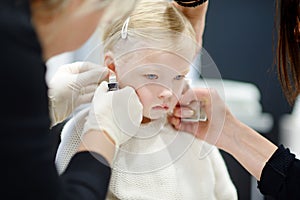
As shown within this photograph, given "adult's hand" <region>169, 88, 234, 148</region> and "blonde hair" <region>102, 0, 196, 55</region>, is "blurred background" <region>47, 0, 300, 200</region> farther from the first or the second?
"blonde hair" <region>102, 0, 196, 55</region>

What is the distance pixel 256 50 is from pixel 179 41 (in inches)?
53.9

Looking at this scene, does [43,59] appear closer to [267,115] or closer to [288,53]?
[288,53]

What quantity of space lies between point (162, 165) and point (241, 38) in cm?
136

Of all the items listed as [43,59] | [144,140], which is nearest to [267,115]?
[144,140]

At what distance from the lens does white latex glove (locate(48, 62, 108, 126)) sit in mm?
891

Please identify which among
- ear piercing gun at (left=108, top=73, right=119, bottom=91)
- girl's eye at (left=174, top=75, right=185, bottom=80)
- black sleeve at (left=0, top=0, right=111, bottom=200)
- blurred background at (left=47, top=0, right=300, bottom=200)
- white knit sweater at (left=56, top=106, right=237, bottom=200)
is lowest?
blurred background at (left=47, top=0, right=300, bottom=200)

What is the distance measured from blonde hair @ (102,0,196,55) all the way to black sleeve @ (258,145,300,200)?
269 millimetres

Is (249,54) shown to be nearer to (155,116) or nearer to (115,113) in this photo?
(155,116)

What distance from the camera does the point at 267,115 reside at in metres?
2.13

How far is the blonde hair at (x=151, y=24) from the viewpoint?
3.01 feet

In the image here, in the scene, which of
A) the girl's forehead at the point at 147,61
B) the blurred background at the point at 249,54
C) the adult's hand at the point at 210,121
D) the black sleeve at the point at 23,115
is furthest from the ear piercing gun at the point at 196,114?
the blurred background at the point at 249,54

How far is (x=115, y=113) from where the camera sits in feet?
2.68

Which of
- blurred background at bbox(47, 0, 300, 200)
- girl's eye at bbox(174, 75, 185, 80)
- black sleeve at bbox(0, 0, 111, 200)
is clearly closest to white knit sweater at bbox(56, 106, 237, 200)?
girl's eye at bbox(174, 75, 185, 80)

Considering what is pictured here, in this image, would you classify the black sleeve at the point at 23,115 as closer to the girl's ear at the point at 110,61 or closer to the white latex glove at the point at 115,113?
the white latex glove at the point at 115,113
